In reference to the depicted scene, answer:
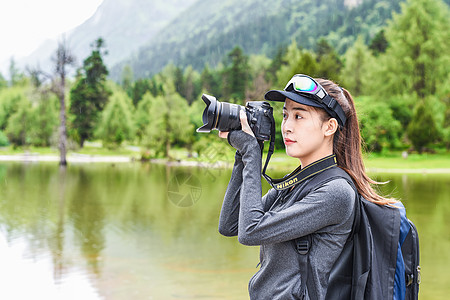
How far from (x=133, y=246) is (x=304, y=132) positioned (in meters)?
6.06

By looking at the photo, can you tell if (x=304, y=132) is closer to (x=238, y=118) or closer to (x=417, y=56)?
(x=238, y=118)

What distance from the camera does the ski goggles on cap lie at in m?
1.40

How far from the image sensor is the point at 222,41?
96.4 m

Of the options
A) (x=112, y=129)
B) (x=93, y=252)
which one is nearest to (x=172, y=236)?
(x=93, y=252)

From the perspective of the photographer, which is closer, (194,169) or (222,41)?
(194,169)

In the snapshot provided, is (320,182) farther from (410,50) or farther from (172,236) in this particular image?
(410,50)

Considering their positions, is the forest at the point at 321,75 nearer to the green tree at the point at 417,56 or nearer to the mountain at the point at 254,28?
the green tree at the point at 417,56

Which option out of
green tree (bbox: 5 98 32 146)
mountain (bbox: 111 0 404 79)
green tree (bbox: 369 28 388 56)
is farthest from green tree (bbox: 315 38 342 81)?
green tree (bbox: 5 98 32 146)

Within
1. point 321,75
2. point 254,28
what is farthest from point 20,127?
point 254,28

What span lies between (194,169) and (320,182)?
1933 cm

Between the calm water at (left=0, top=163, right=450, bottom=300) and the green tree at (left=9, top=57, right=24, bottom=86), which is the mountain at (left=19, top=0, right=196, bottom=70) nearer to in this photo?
the green tree at (left=9, top=57, right=24, bottom=86)

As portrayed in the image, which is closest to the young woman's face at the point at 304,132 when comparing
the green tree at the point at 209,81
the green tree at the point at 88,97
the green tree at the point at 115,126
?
the green tree at the point at 115,126

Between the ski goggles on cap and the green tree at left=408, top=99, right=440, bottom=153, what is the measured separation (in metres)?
24.2

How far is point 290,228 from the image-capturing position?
4.35 feet
